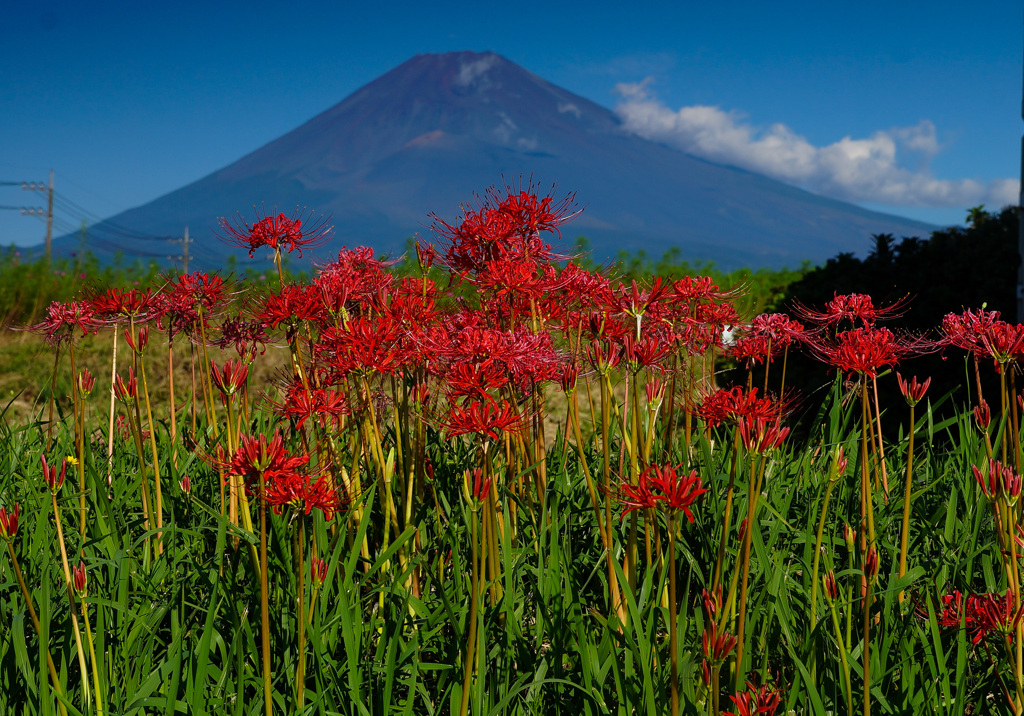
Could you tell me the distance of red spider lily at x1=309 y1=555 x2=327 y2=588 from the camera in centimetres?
204

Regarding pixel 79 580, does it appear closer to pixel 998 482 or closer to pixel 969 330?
pixel 998 482

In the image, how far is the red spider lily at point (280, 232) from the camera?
2354mm

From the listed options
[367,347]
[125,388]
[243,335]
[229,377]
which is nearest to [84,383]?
[125,388]

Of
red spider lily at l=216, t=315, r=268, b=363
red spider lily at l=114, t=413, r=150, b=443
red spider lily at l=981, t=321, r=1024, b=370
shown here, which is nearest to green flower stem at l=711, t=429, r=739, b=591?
red spider lily at l=981, t=321, r=1024, b=370

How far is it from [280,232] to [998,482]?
2.06 meters

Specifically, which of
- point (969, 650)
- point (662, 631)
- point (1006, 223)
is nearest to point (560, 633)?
point (662, 631)

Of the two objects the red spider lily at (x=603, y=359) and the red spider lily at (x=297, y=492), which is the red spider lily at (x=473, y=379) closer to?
the red spider lily at (x=603, y=359)

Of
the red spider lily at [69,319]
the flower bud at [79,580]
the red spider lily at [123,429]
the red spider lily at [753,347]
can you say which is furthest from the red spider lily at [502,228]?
the red spider lily at [123,429]

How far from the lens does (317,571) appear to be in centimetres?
207

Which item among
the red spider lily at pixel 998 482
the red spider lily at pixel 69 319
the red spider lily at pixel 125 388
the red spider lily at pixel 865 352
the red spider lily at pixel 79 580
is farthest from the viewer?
the red spider lily at pixel 125 388

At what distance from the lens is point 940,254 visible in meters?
6.07

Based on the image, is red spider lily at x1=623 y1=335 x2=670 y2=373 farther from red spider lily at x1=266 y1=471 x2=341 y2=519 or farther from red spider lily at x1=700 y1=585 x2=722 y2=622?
red spider lily at x1=266 y1=471 x2=341 y2=519

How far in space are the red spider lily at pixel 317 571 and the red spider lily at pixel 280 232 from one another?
97cm

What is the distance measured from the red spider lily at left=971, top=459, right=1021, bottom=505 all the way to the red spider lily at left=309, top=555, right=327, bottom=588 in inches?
63.9
